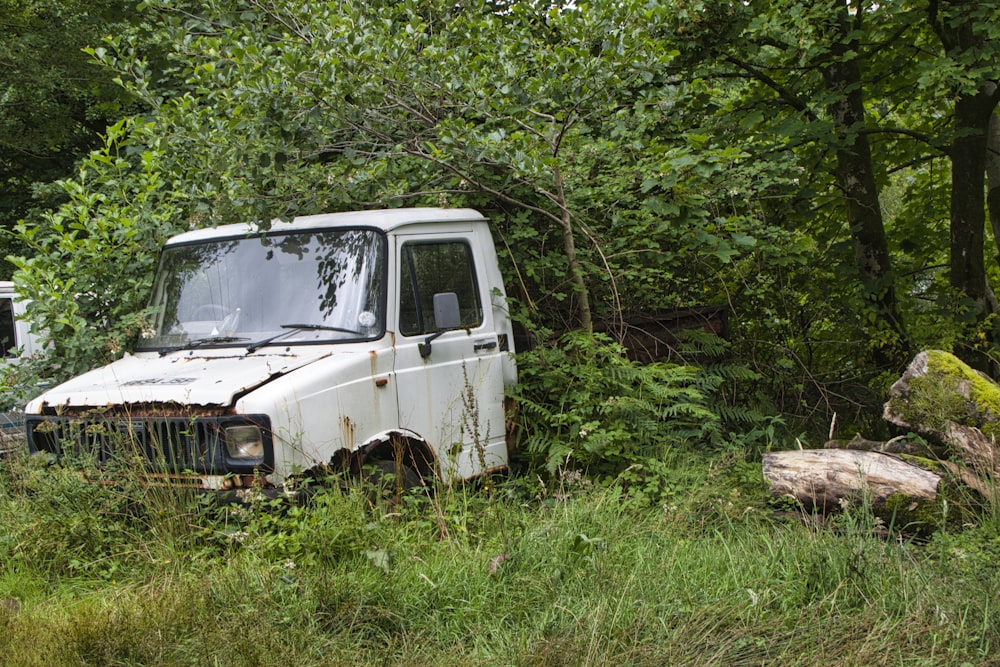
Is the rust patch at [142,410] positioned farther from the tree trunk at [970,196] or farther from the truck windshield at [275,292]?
the tree trunk at [970,196]

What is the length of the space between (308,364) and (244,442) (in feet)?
1.95

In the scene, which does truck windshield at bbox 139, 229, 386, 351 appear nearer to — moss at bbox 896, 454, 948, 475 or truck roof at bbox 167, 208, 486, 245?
truck roof at bbox 167, 208, 486, 245

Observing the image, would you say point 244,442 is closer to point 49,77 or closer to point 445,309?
point 445,309

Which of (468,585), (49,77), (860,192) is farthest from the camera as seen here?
(49,77)

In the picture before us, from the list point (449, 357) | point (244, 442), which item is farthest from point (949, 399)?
point (244, 442)

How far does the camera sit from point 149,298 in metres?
6.25

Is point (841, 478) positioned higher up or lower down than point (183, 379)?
lower down

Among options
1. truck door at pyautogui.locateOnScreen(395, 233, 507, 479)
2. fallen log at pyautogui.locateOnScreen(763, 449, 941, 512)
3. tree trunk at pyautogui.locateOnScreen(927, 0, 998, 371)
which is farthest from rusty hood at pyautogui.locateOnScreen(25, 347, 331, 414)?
tree trunk at pyautogui.locateOnScreen(927, 0, 998, 371)

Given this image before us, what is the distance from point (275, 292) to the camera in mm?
5691

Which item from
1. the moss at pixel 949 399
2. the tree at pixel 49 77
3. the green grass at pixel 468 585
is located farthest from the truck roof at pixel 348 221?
the tree at pixel 49 77

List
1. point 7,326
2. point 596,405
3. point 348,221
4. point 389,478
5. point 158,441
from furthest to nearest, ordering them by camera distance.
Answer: point 7,326 → point 596,405 → point 348,221 → point 389,478 → point 158,441

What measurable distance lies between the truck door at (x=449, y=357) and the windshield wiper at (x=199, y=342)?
3.52ft

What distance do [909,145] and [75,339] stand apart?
1004 centimetres

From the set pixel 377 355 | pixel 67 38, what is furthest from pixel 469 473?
pixel 67 38
